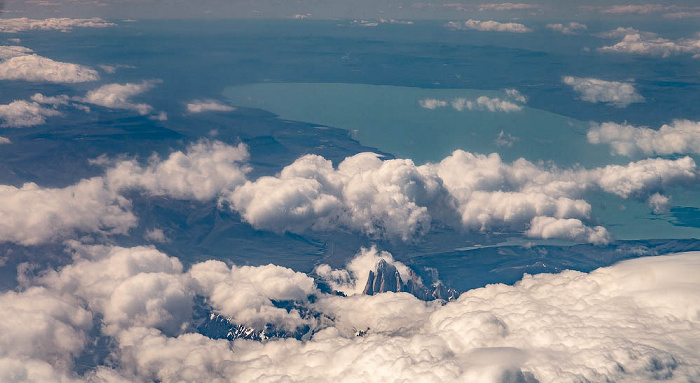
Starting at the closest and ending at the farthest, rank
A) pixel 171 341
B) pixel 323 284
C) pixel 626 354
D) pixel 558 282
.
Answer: pixel 626 354 < pixel 558 282 < pixel 171 341 < pixel 323 284

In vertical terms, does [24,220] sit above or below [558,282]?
below

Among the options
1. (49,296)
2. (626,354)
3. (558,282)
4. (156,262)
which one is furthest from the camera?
(156,262)

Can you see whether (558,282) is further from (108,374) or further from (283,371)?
(108,374)

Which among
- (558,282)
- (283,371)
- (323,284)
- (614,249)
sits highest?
(558,282)

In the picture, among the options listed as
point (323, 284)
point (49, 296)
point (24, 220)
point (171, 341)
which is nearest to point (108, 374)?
point (171, 341)

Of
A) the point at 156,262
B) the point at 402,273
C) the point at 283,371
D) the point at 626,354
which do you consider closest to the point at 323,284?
the point at 402,273

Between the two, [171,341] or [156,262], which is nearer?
[171,341]

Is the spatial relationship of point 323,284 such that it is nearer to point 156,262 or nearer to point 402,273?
point 402,273
